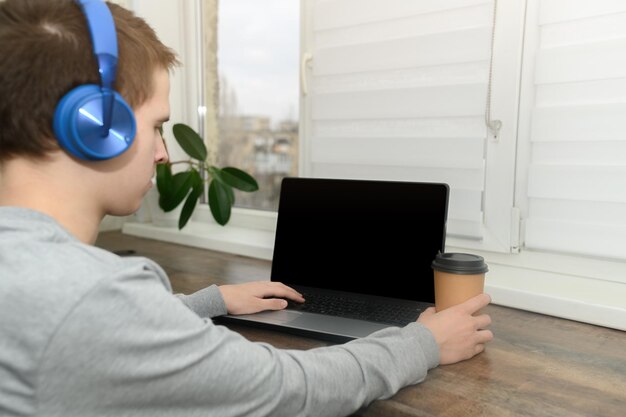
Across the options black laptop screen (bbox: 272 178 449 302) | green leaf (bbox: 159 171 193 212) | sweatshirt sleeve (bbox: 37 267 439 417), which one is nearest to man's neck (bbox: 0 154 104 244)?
sweatshirt sleeve (bbox: 37 267 439 417)

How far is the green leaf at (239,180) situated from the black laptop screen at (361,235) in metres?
0.42

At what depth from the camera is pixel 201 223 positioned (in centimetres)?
195

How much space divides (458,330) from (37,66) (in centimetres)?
64

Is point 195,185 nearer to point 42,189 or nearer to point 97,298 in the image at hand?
point 42,189

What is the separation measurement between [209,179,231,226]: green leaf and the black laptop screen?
1.49 ft

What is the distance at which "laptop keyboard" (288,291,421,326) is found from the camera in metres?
0.95

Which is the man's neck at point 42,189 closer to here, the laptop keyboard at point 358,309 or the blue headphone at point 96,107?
the blue headphone at point 96,107

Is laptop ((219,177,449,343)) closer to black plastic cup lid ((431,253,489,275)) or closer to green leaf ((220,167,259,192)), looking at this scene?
black plastic cup lid ((431,253,489,275))

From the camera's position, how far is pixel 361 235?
3.65 feet

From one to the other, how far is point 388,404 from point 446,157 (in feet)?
2.46

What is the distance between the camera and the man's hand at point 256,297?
0.97 meters

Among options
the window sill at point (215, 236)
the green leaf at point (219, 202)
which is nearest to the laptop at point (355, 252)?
the window sill at point (215, 236)

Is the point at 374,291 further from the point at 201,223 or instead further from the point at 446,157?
the point at 201,223

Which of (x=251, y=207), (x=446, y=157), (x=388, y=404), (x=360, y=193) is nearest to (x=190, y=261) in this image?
(x=251, y=207)
